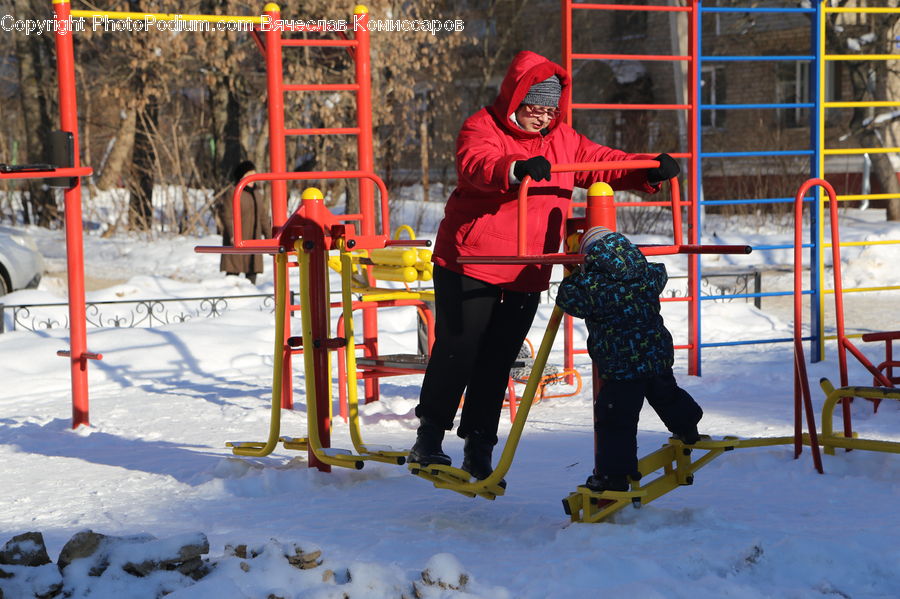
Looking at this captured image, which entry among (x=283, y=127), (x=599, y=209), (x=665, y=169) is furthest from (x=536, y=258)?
(x=283, y=127)

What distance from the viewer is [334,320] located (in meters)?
10.3

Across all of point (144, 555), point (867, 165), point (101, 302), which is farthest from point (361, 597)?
point (867, 165)

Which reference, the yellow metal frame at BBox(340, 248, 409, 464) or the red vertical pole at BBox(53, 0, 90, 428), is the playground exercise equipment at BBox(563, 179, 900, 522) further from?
the red vertical pole at BBox(53, 0, 90, 428)

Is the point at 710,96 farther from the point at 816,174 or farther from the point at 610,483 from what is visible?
the point at 610,483

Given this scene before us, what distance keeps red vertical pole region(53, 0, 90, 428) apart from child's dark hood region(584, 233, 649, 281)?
335cm

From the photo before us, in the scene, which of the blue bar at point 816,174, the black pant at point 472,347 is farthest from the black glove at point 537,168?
the blue bar at point 816,174

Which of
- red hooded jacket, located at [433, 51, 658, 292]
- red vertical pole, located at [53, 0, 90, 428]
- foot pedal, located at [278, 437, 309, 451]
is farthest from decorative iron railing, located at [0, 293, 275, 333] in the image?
red hooded jacket, located at [433, 51, 658, 292]

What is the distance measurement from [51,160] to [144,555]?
3436 mm

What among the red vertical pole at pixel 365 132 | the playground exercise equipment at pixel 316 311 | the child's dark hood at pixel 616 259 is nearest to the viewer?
the child's dark hood at pixel 616 259

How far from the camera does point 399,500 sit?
4.38 metres

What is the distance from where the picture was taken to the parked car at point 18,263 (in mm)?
12297

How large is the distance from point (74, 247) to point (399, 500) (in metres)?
2.66

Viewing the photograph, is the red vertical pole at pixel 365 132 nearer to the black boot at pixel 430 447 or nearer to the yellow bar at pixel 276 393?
the yellow bar at pixel 276 393

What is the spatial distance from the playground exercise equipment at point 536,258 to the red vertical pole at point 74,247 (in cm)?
265
